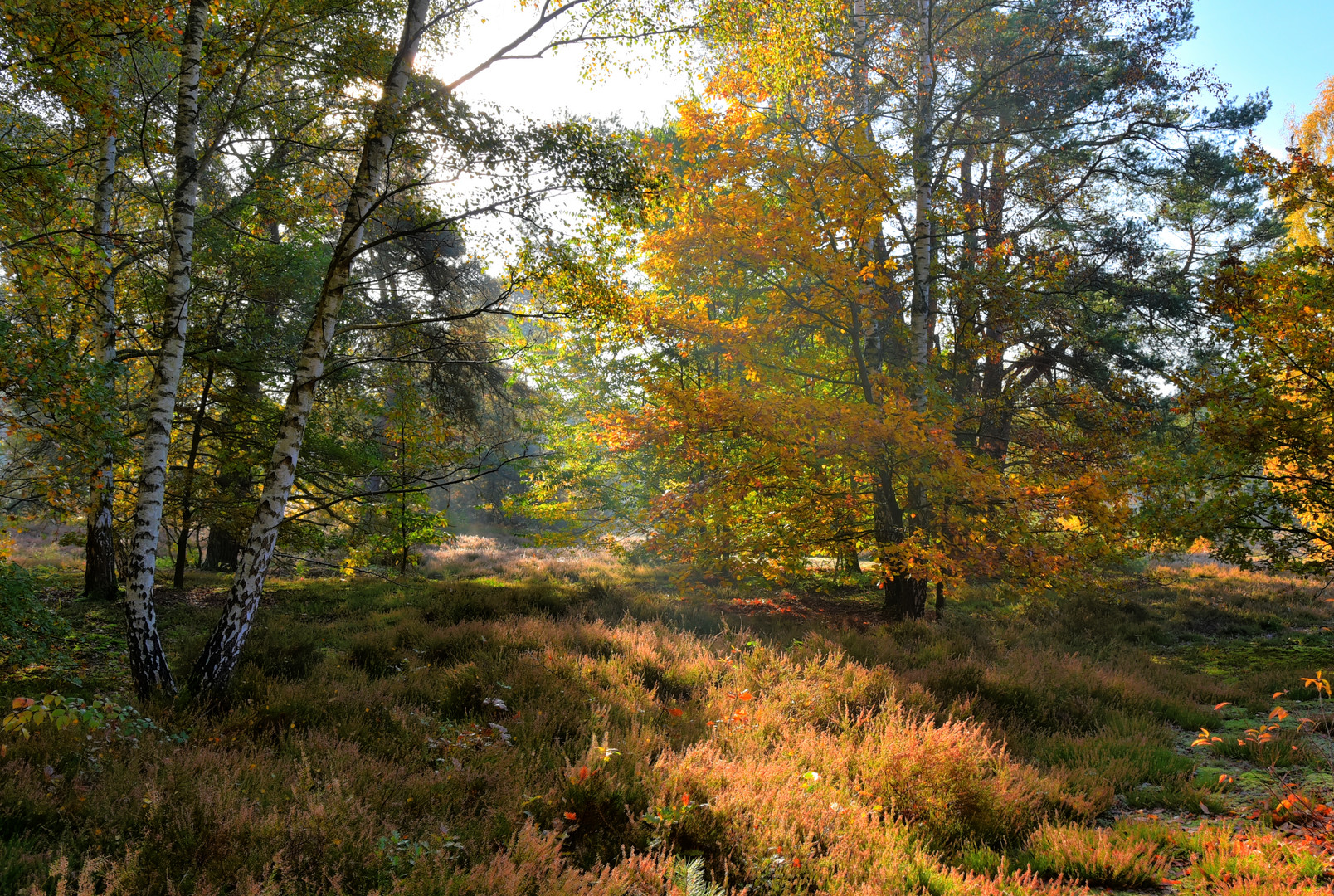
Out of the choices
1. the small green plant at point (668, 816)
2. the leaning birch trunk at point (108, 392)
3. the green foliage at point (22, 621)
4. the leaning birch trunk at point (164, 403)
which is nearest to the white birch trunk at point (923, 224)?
the small green plant at point (668, 816)

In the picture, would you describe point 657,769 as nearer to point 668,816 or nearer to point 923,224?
point 668,816

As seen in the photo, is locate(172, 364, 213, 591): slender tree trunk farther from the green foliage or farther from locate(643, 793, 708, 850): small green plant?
locate(643, 793, 708, 850): small green plant

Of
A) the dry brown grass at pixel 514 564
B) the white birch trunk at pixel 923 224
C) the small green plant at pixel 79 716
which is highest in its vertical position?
the white birch trunk at pixel 923 224

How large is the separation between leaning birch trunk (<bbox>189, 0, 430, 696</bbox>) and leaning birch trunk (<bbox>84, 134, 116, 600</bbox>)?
118cm

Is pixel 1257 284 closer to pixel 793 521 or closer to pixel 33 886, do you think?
pixel 793 521

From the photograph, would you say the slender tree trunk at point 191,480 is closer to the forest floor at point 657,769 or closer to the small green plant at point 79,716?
the forest floor at point 657,769

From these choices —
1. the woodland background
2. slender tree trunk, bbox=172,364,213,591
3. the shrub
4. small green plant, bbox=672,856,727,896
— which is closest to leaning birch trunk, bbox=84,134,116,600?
the woodland background

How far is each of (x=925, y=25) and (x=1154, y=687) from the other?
31.2 feet

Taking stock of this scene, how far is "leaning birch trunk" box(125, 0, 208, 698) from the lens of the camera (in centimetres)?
532

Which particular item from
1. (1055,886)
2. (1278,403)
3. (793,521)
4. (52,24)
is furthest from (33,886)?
(1278,403)

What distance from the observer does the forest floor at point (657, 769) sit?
316 cm

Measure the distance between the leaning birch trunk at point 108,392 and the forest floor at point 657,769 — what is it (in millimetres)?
876

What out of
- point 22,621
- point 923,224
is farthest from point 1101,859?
point 923,224

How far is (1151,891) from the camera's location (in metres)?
3.58
